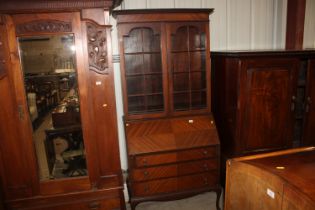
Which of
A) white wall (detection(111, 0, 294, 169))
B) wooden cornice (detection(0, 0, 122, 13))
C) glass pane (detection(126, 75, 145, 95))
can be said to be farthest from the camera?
white wall (detection(111, 0, 294, 169))

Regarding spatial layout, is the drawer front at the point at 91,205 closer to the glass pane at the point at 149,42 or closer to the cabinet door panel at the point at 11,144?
the cabinet door panel at the point at 11,144

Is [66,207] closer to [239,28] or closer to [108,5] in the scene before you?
[108,5]

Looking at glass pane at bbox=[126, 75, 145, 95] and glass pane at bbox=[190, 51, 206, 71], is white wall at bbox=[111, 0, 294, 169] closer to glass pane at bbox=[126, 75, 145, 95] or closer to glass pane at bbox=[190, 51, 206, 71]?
glass pane at bbox=[126, 75, 145, 95]

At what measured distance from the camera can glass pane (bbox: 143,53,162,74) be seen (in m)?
2.47

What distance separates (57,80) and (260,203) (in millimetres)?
1737

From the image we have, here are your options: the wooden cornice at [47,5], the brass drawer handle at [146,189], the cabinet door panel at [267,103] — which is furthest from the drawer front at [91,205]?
the wooden cornice at [47,5]

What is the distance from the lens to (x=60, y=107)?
201cm

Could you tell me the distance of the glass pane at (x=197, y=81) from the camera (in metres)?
2.52

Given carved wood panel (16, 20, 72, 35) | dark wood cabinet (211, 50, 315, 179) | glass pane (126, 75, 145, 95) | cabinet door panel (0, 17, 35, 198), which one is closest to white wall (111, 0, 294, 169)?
glass pane (126, 75, 145, 95)

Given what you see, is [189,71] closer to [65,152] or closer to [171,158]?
[171,158]

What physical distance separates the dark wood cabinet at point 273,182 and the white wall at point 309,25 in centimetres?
206

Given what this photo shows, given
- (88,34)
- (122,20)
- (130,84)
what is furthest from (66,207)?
(122,20)

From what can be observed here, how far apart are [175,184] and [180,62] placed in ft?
4.20

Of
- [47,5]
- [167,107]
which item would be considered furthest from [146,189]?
[47,5]
